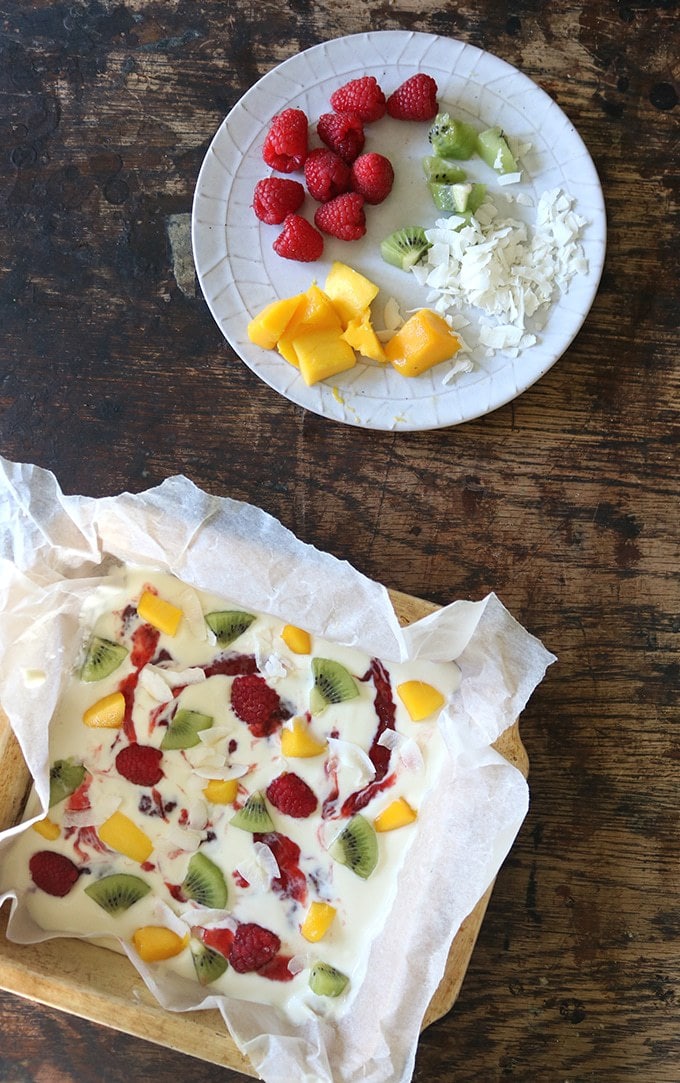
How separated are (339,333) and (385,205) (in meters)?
0.21

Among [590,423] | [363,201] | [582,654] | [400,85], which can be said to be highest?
[400,85]

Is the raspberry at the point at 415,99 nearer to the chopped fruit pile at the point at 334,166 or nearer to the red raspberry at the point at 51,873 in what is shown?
the chopped fruit pile at the point at 334,166

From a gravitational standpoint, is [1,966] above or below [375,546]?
below

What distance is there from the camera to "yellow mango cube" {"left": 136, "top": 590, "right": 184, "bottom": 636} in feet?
3.99

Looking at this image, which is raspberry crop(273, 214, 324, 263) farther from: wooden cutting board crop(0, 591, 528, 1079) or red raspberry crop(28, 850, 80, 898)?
red raspberry crop(28, 850, 80, 898)

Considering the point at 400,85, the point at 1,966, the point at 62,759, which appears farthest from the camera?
the point at 400,85

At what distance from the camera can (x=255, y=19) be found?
4.55 feet

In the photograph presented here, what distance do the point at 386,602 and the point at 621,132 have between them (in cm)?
81

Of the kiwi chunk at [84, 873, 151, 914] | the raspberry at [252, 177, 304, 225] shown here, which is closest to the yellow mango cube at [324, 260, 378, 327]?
the raspberry at [252, 177, 304, 225]

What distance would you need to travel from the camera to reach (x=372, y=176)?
128cm

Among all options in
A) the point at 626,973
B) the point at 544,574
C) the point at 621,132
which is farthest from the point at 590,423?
the point at 626,973

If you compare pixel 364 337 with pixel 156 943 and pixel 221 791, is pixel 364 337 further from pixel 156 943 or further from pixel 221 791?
pixel 156 943

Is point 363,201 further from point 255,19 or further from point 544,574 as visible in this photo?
point 544,574

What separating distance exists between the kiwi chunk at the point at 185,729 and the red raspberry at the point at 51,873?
0.63ft
